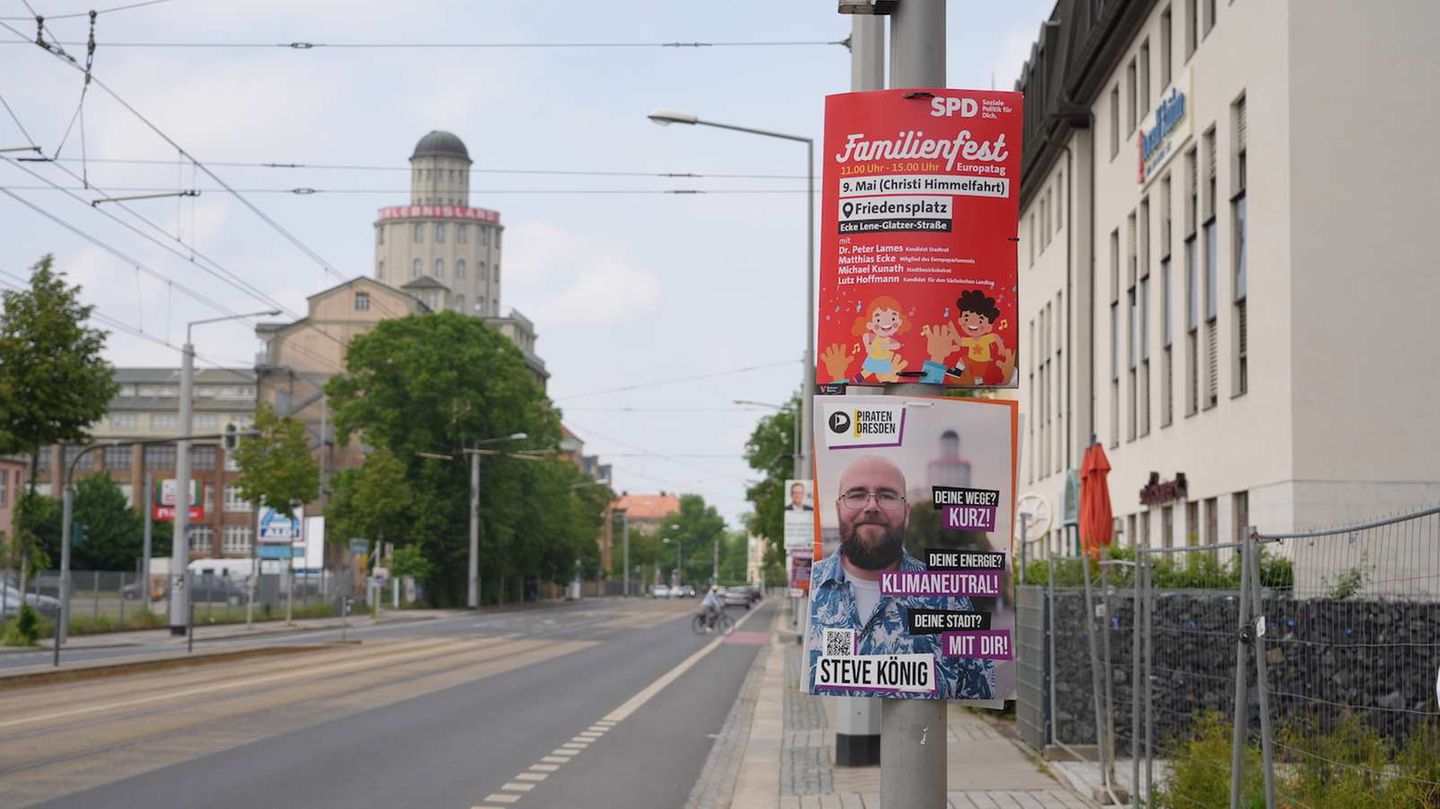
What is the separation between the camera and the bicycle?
189ft

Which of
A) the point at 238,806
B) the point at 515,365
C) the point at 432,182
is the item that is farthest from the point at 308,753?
the point at 432,182

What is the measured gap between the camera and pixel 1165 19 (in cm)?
3100

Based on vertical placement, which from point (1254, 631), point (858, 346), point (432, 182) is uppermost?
point (432, 182)

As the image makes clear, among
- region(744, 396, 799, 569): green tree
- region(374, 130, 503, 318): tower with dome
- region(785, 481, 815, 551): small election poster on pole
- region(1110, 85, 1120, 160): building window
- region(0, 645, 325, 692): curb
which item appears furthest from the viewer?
region(374, 130, 503, 318): tower with dome

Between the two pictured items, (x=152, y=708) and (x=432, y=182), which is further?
(x=432, y=182)

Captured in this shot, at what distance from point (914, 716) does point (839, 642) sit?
Result: 33cm

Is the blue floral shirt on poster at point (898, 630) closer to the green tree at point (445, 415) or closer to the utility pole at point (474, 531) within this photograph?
the green tree at point (445, 415)

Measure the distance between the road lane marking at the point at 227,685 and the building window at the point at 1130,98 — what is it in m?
17.8

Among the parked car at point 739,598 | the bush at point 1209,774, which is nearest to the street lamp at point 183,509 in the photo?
the bush at point 1209,774

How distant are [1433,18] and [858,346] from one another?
2016 cm

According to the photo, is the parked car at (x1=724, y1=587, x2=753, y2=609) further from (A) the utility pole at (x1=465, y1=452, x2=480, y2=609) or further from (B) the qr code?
(B) the qr code

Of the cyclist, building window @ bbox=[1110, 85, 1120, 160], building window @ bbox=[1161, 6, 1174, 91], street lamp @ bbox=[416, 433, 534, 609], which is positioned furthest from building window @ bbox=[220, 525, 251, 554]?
building window @ bbox=[1161, 6, 1174, 91]

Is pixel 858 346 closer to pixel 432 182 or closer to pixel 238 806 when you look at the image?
pixel 238 806

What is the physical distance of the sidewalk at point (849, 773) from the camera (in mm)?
12281
